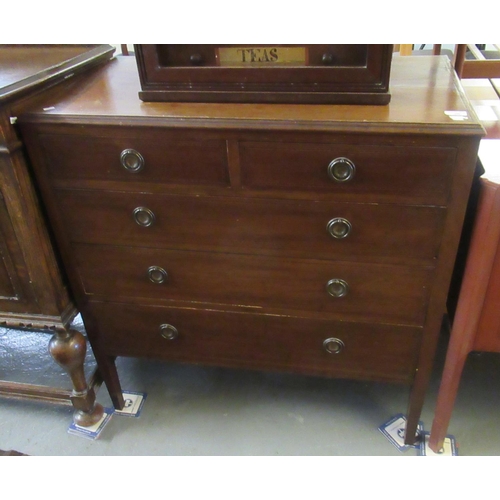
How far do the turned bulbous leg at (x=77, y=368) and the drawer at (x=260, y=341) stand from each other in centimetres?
7

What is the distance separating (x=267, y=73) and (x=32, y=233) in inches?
24.1

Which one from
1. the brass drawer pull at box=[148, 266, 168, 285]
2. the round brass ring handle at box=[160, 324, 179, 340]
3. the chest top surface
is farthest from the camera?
the round brass ring handle at box=[160, 324, 179, 340]

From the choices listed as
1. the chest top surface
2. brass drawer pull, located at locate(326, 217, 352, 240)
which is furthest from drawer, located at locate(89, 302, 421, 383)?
the chest top surface

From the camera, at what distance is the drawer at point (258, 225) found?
0.94 meters

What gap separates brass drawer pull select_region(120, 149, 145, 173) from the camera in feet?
3.11

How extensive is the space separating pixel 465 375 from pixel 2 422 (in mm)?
1409

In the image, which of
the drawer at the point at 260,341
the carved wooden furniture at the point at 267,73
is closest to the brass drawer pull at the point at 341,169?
the carved wooden furniture at the point at 267,73

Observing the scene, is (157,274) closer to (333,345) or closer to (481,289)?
(333,345)

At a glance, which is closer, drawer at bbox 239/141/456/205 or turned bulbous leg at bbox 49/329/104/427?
drawer at bbox 239/141/456/205

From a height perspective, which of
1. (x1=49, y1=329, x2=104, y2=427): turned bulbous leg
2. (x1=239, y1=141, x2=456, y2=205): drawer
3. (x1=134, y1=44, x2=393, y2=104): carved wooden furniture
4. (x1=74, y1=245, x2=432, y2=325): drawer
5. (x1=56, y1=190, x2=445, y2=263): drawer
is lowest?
(x1=49, y1=329, x2=104, y2=427): turned bulbous leg

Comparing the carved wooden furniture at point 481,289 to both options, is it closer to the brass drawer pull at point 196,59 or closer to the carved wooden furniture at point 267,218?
the carved wooden furniture at point 267,218

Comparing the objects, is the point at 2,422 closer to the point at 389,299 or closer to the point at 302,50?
the point at 389,299

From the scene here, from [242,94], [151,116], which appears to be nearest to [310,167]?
[242,94]

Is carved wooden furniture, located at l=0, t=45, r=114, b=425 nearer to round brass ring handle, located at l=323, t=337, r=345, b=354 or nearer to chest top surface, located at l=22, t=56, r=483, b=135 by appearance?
chest top surface, located at l=22, t=56, r=483, b=135
